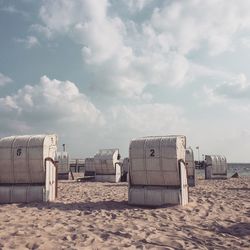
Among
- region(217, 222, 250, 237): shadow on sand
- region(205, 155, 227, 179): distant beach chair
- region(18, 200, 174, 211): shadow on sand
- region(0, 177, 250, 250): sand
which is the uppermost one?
region(205, 155, 227, 179): distant beach chair

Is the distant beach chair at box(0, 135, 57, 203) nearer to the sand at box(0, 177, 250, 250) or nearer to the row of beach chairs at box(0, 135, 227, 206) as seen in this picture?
the row of beach chairs at box(0, 135, 227, 206)

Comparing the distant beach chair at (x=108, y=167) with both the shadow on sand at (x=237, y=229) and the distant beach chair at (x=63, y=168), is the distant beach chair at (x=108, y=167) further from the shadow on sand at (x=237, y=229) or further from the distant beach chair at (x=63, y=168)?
the shadow on sand at (x=237, y=229)

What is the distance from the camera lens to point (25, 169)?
535 inches

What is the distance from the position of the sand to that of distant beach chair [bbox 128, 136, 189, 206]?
0.59m

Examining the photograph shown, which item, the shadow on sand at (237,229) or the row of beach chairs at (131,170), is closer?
the shadow on sand at (237,229)

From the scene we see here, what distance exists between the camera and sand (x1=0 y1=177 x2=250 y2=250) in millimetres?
7430

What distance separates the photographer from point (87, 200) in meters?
14.3

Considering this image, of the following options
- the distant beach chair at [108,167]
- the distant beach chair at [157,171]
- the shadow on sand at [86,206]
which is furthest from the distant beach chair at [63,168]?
the distant beach chair at [157,171]

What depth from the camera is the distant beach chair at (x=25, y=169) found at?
13492 mm

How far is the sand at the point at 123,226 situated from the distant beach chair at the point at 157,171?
59cm

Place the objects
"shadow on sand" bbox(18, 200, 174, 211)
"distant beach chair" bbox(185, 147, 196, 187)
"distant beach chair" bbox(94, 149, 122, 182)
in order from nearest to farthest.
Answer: "shadow on sand" bbox(18, 200, 174, 211)
"distant beach chair" bbox(185, 147, 196, 187)
"distant beach chair" bbox(94, 149, 122, 182)

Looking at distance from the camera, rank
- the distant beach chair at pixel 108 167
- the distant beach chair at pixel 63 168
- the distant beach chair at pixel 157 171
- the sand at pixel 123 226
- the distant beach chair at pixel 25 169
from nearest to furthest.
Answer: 1. the sand at pixel 123 226
2. the distant beach chair at pixel 157 171
3. the distant beach chair at pixel 25 169
4. the distant beach chair at pixel 108 167
5. the distant beach chair at pixel 63 168

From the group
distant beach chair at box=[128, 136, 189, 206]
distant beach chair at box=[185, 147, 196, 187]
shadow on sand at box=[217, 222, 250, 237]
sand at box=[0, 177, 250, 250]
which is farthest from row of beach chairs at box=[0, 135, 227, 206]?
distant beach chair at box=[185, 147, 196, 187]

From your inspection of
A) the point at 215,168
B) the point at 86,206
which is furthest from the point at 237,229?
the point at 215,168
